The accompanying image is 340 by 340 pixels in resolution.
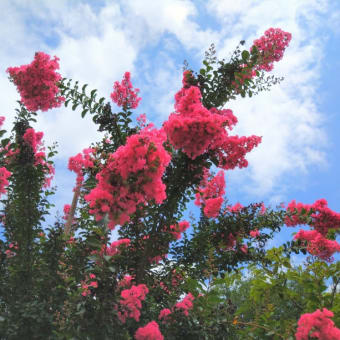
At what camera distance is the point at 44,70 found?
5.11 m

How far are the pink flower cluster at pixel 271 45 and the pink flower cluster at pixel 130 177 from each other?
12.5 feet

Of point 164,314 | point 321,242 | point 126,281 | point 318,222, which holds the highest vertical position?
point 318,222

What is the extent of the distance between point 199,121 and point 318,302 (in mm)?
2335

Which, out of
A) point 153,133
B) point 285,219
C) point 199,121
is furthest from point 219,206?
point 153,133

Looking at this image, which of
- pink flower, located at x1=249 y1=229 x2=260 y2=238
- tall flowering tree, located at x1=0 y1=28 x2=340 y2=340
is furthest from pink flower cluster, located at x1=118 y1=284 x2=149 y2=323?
pink flower, located at x1=249 y1=229 x2=260 y2=238

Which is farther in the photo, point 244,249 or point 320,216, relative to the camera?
point 320,216

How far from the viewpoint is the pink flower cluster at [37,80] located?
5117mm

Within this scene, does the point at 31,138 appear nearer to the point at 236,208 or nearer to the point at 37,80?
the point at 37,80

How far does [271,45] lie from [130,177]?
4.37 metres

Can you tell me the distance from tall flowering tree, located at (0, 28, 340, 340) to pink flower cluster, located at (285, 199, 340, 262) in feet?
0.06

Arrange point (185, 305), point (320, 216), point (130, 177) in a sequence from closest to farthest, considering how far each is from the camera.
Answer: point (130, 177) < point (185, 305) < point (320, 216)

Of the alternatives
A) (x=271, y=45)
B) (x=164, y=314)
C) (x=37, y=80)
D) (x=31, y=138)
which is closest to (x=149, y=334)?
(x=164, y=314)

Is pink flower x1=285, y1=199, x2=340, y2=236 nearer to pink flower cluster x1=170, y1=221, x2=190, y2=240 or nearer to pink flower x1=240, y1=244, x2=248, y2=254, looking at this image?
pink flower x1=240, y1=244, x2=248, y2=254

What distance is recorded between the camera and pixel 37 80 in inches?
203
